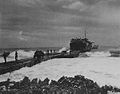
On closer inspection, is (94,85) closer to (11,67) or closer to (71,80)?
(71,80)

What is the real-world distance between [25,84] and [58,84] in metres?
2.07

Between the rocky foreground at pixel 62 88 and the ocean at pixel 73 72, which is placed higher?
the rocky foreground at pixel 62 88

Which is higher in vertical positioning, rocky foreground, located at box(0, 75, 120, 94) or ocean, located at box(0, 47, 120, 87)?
rocky foreground, located at box(0, 75, 120, 94)

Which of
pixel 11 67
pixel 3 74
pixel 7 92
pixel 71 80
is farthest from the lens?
pixel 11 67

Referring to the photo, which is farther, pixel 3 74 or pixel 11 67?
pixel 11 67

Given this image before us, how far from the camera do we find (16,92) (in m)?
10.6

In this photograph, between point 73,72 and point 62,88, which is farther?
point 73,72

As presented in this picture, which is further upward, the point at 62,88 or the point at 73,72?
the point at 62,88

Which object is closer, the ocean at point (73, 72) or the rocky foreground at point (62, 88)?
the rocky foreground at point (62, 88)

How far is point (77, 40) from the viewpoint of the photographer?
62.7m

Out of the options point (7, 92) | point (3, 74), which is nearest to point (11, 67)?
point (3, 74)

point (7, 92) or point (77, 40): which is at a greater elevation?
point (77, 40)

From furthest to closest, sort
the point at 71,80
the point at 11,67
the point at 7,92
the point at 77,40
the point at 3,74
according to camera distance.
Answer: the point at 77,40 < the point at 11,67 < the point at 3,74 < the point at 71,80 < the point at 7,92

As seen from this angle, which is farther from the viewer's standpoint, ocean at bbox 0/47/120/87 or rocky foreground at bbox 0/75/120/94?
ocean at bbox 0/47/120/87
